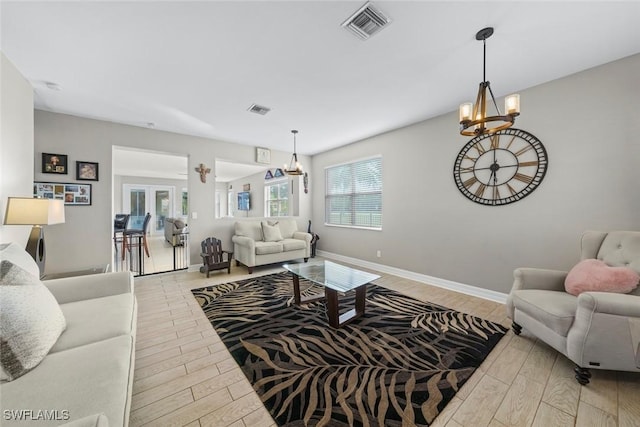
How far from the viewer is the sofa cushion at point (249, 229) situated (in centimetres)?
481

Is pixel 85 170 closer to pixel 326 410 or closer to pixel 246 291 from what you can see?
pixel 246 291

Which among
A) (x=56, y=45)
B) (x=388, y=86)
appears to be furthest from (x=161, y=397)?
(x=388, y=86)

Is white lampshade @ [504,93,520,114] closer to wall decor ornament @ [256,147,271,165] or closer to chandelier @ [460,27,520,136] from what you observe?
chandelier @ [460,27,520,136]

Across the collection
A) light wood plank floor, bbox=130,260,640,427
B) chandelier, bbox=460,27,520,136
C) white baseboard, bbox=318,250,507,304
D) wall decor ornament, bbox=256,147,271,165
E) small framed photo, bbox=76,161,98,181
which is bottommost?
light wood plank floor, bbox=130,260,640,427

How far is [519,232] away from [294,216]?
14.5 feet

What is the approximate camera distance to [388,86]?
2.75 m

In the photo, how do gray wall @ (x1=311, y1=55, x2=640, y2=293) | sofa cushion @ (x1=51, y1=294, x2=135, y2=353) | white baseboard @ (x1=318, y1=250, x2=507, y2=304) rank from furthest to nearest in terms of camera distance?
white baseboard @ (x1=318, y1=250, x2=507, y2=304) < gray wall @ (x1=311, y1=55, x2=640, y2=293) < sofa cushion @ (x1=51, y1=294, x2=135, y2=353)

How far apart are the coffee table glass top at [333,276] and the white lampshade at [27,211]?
242 cm

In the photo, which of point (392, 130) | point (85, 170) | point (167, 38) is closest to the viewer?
point (167, 38)

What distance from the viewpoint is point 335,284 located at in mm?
Answer: 2449

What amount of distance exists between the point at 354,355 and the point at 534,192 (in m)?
2.76

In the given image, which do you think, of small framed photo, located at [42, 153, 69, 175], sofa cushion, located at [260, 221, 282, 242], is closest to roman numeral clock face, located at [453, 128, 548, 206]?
sofa cushion, located at [260, 221, 282, 242]

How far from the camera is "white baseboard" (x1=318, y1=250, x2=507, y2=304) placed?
3054 mm

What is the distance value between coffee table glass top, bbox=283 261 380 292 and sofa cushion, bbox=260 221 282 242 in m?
1.82
